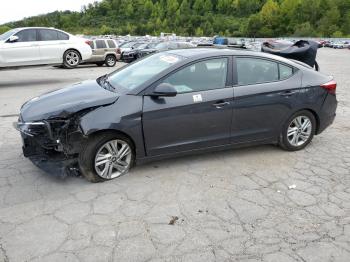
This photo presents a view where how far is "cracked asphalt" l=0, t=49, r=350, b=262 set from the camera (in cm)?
312

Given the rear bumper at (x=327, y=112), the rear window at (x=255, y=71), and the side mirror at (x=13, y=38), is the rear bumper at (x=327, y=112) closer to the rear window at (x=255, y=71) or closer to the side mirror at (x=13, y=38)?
the rear window at (x=255, y=71)

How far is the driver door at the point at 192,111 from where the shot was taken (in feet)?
14.3

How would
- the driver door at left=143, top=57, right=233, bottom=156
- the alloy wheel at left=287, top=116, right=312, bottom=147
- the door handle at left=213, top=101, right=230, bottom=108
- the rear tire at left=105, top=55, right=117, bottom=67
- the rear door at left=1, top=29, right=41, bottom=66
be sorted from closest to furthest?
the driver door at left=143, top=57, right=233, bottom=156 → the door handle at left=213, top=101, right=230, bottom=108 → the alloy wheel at left=287, top=116, right=312, bottom=147 → the rear door at left=1, top=29, right=41, bottom=66 → the rear tire at left=105, top=55, right=117, bottom=67

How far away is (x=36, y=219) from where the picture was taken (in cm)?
353

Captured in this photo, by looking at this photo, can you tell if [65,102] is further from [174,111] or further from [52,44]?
[52,44]

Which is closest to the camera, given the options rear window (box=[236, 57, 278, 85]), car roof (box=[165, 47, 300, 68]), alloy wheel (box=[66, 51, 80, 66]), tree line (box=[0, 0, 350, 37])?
car roof (box=[165, 47, 300, 68])

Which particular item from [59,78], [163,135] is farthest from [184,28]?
[163,135]

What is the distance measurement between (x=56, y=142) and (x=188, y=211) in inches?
63.9

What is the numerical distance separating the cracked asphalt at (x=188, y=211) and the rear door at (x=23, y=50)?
21.7 feet

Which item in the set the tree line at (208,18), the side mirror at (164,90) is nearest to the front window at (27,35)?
the side mirror at (164,90)

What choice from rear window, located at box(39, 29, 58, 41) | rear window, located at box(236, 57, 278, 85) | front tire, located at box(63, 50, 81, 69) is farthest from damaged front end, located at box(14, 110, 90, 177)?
front tire, located at box(63, 50, 81, 69)

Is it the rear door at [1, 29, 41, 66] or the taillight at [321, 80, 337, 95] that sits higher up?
the rear door at [1, 29, 41, 66]

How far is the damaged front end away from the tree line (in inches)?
4605

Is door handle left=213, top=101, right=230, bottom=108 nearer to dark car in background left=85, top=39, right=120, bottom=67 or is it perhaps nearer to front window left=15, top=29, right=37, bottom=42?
front window left=15, top=29, right=37, bottom=42
